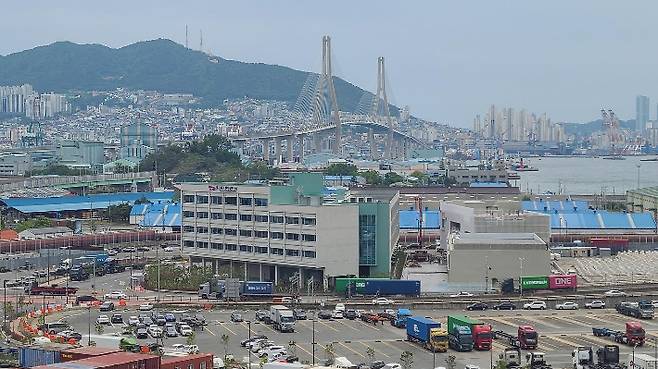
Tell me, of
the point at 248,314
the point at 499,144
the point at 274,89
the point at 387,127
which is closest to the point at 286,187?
the point at 248,314

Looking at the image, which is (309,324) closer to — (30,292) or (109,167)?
(30,292)

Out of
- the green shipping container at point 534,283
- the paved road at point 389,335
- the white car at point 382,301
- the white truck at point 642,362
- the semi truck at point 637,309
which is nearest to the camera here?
the white truck at point 642,362

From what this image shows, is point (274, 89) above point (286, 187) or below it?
above

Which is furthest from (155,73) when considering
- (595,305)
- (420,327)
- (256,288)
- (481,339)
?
(481,339)

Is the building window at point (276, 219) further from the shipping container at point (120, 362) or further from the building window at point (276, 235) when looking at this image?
the shipping container at point (120, 362)

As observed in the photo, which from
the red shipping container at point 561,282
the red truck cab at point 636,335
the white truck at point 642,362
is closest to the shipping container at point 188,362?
the white truck at point 642,362

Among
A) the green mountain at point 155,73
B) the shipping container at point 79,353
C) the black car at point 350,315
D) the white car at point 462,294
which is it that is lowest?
the black car at point 350,315

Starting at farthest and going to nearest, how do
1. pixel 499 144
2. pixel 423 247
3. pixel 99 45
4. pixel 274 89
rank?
1. pixel 99 45
2. pixel 274 89
3. pixel 499 144
4. pixel 423 247
